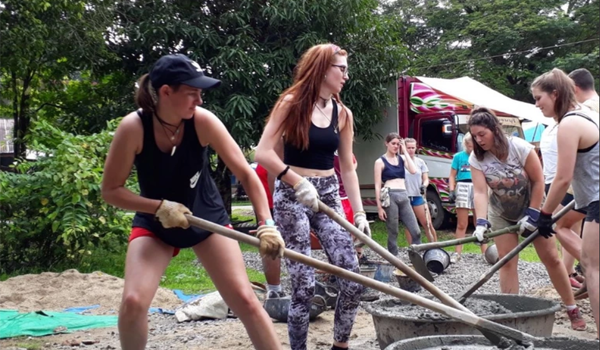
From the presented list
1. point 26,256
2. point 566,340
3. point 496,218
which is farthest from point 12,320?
point 566,340

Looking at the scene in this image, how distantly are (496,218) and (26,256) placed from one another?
6049 mm

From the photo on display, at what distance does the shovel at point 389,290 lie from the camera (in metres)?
3.34

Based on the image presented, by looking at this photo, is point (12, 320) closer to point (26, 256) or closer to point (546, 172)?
point (26, 256)

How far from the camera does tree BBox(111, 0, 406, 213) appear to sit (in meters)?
13.1

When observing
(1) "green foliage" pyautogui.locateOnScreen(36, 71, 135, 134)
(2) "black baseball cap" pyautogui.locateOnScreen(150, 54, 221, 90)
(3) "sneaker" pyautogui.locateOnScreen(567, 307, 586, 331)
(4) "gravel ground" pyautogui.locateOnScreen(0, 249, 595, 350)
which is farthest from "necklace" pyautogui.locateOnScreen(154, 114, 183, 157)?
(1) "green foliage" pyautogui.locateOnScreen(36, 71, 135, 134)

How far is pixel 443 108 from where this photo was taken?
15555 millimetres

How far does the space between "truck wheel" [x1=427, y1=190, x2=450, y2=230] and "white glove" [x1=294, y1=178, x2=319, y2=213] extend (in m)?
11.7

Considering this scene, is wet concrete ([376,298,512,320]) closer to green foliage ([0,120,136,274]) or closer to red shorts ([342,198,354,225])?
red shorts ([342,198,354,225])

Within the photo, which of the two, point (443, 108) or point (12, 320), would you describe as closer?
point (12, 320)

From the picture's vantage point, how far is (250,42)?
13391 millimetres

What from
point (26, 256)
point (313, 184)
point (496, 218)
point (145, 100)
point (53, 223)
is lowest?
point (26, 256)

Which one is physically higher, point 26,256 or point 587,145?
point 587,145

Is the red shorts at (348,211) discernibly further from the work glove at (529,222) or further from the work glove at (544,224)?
the work glove at (544,224)

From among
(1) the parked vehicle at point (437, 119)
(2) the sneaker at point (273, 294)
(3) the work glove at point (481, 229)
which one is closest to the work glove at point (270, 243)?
(3) the work glove at point (481, 229)
